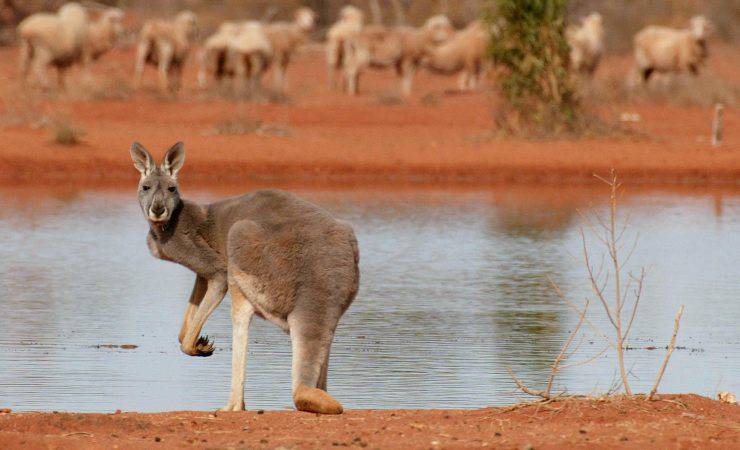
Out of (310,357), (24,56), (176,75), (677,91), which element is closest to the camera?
(310,357)

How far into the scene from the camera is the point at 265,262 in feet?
24.4

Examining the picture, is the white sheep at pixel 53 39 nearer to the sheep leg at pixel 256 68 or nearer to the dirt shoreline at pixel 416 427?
the sheep leg at pixel 256 68

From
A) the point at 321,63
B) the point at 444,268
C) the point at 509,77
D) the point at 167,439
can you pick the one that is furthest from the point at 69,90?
the point at 167,439

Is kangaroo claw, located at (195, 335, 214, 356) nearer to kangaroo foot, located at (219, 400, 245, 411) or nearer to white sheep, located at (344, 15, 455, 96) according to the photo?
kangaroo foot, located at (219, 400, 245, 411)

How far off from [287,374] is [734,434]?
308 centimetres

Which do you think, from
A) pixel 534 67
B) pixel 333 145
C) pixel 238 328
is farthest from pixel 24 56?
pixel 238 328

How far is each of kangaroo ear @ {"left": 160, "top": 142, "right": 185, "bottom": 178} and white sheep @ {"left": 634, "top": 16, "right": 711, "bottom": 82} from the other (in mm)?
25832

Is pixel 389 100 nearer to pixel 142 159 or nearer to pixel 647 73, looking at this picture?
pixel 647 73

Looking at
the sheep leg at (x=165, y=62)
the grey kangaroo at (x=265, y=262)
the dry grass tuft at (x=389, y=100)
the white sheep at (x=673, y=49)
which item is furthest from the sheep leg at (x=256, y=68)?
the grey kangaroo at (x=265, y=262)

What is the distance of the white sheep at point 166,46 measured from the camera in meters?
29.9

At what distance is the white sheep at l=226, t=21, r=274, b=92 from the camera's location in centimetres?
3009

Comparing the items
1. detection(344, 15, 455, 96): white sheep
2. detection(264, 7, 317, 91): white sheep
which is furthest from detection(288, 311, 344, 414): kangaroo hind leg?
detection(344, 15, 455, 96): white sheep

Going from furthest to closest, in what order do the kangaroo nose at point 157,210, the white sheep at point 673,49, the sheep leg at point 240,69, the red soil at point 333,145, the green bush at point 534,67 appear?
the white sheep at point 673,49 < the sheep leg at point 240,69 < the green bush at point 534,67 < the red soil at point 333,145 < the kangaroo nose at point 157,210

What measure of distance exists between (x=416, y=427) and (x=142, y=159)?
2.22 meters
